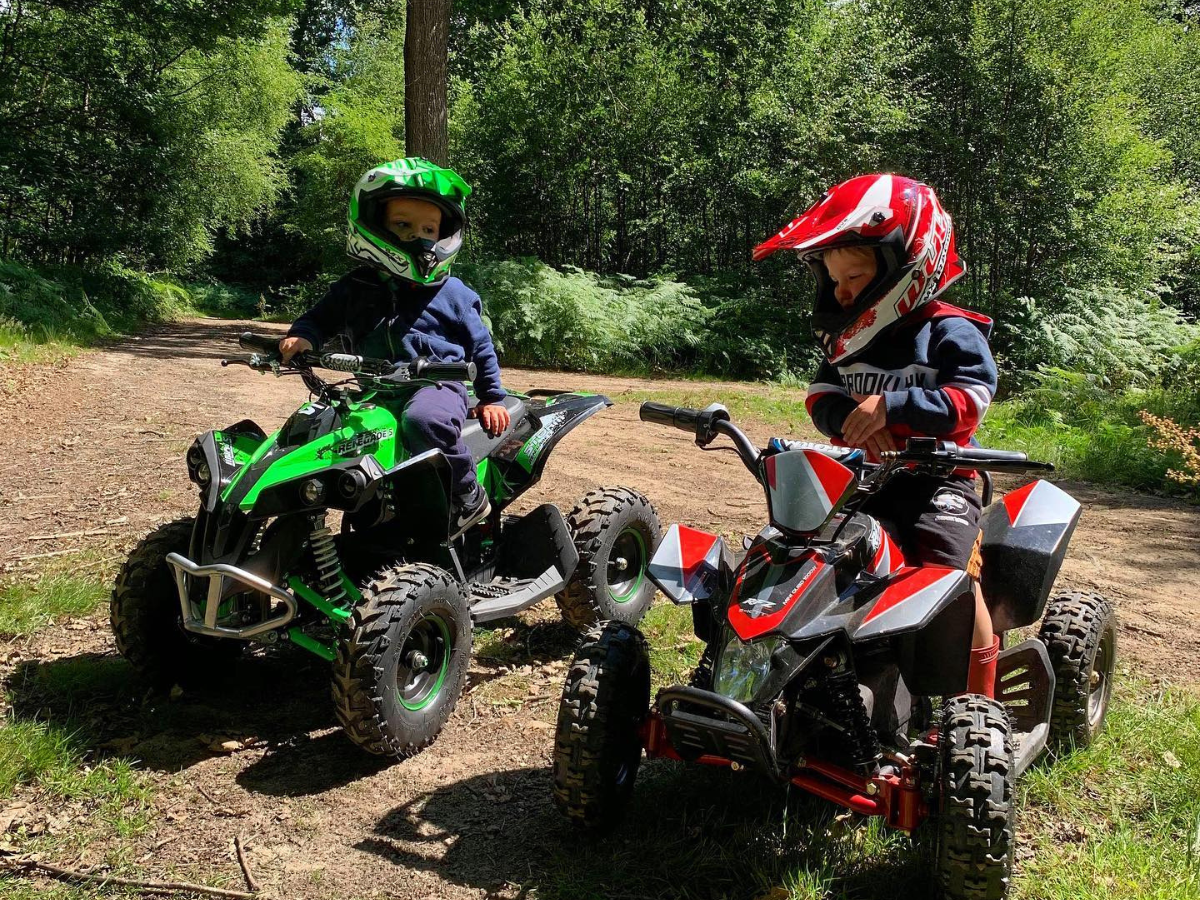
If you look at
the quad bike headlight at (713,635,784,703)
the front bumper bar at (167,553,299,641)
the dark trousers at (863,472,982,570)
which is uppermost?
the dark trousers at (863,472,982,570)

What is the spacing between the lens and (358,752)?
347cm

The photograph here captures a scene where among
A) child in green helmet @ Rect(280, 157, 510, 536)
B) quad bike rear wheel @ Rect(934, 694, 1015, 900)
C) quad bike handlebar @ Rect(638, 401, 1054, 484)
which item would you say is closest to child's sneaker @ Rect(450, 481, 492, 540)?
child in green helmet @ Rect(280, 157, 510, 536)

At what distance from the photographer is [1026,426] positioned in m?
10.0

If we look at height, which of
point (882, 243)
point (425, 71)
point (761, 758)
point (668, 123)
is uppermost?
point (668, 123)

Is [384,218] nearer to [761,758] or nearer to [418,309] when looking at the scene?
[418,309]

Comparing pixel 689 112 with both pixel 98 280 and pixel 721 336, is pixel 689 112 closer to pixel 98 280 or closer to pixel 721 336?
pixel 721 336

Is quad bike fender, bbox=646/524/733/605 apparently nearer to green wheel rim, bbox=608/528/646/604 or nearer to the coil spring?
the coil spring

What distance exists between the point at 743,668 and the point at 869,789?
18.2 inches

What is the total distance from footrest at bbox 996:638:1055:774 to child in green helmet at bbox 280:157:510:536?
2.10 meters

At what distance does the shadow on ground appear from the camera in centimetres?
267

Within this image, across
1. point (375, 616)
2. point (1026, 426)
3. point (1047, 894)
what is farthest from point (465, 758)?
point (1026, 426)

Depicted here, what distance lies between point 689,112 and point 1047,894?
61.9 feet

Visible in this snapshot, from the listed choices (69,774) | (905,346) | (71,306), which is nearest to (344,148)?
(71,306)

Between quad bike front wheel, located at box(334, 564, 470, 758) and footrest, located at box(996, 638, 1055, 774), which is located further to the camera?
quad bike front wheel, located at box(334, 564, 470, 758)
